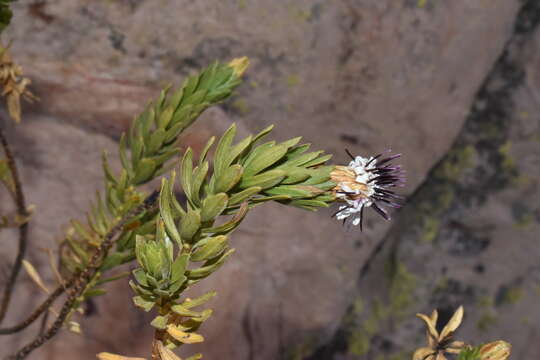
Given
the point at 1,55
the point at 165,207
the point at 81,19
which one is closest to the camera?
the point at 165,207

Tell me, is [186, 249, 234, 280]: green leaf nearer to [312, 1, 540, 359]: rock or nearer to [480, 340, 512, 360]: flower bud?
[480, 340, 512, 360]: flower bud

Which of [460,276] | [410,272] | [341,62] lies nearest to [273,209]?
[341,62]

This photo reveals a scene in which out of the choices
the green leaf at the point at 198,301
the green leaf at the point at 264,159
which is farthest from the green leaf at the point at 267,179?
the green leaf at the point at 198,301

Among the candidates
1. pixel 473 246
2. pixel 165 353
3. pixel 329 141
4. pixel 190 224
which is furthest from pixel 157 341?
pixel 473 246

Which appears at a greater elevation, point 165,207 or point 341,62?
point 341,62

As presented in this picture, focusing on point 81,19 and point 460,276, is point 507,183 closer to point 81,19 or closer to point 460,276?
point 460,276

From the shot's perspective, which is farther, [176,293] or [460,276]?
[460,276]

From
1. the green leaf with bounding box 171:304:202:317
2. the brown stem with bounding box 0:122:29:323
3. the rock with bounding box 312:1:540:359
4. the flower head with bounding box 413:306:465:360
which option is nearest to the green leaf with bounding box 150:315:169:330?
the green leaf with bounding box 171:304:202:317
